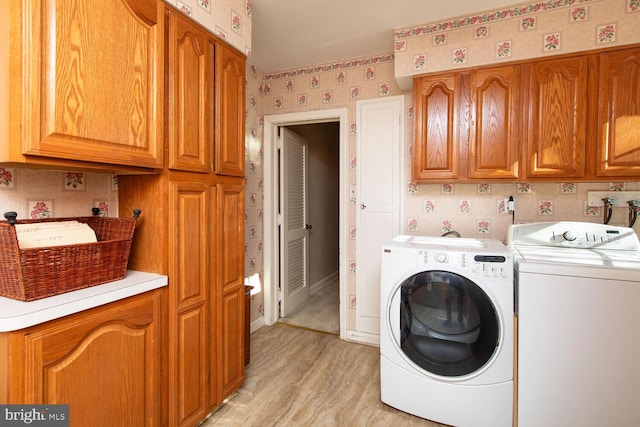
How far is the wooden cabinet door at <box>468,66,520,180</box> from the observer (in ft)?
6.34

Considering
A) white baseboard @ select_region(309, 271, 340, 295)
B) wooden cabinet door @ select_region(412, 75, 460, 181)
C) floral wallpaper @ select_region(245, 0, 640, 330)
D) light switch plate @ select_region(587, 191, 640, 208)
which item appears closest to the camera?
floral wallpaper @ select_region(245, 0, 640, 330)

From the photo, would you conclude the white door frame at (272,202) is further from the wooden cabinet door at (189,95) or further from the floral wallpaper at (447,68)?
the wooden cabinet door at (189,95)

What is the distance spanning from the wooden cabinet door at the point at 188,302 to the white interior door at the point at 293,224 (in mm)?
1494

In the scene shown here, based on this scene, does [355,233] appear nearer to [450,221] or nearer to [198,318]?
[450,221]

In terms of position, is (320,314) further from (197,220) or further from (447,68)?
(447,68)

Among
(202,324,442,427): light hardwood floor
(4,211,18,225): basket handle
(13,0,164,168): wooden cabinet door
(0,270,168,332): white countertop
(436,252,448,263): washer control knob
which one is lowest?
(202,324,442,427): light hardwood floor

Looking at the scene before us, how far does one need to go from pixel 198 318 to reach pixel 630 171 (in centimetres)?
248

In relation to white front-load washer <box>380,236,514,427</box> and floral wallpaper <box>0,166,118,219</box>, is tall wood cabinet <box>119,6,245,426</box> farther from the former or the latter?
white front-load washer <box>380,236,514,427</box>

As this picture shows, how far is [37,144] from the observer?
99 cm

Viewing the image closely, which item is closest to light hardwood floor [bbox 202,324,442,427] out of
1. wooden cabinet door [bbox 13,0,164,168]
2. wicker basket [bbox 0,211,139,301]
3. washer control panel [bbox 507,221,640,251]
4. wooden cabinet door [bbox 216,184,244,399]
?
wooden cabinet door [bbox 216,184,244,399]

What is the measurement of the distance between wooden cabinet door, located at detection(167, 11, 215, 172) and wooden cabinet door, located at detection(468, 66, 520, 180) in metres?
1.61

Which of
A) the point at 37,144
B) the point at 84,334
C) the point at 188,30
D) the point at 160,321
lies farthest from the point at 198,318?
the point at 188,30

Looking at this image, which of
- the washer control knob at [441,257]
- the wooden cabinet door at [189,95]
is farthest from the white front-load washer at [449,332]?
the wooden cabinet door at [189,95]

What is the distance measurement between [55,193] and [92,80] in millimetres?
598
